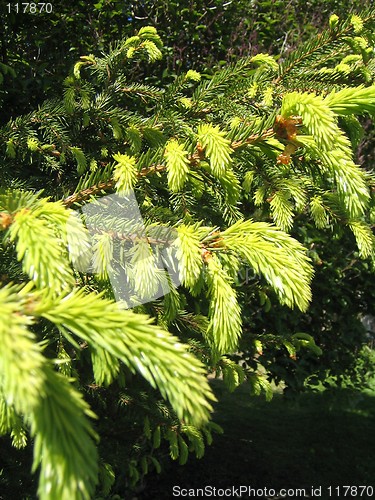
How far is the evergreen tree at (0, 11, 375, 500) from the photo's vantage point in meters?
0.66

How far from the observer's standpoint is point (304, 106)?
1010 millimetres

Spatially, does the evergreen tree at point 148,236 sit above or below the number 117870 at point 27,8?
below

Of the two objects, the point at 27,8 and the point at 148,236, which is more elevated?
the point at 27,8

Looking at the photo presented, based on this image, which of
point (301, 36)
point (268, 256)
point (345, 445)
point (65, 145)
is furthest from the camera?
point (345, 445)

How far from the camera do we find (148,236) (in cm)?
112

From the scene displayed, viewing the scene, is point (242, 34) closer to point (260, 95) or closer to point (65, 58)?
point (65, 58)

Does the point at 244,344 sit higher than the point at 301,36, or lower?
lower

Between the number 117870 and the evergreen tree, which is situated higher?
the number 117870

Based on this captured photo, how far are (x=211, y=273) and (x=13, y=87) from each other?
167cm

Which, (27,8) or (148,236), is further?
(27,8)

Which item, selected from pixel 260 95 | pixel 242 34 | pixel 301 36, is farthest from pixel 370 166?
pixel 260 95

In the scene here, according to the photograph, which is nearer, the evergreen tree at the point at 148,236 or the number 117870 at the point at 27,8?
the evergreen tree at the point at 148,236

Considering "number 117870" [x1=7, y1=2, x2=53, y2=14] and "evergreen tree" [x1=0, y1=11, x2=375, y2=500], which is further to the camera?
"number 117870" [x1=7, y1=2, x2=53, y2=14]

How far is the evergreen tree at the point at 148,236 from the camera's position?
0.66 m
